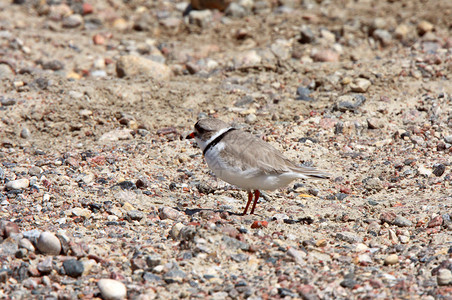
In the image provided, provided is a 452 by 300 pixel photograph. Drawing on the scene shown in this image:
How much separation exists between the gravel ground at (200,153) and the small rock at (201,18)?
0.21 feet

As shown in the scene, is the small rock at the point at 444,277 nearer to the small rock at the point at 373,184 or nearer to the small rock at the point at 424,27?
the small rock at the point at 373,184

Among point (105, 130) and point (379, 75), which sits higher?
point (379, 75)

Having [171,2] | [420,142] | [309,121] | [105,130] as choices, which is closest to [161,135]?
[105,130]

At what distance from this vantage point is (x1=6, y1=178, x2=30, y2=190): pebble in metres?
5.81

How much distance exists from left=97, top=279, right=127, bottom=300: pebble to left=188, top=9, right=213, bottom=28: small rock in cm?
724

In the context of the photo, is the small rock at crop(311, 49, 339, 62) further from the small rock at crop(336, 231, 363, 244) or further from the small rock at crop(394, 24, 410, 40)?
the small rock at crop(336, 231, 363, 244)

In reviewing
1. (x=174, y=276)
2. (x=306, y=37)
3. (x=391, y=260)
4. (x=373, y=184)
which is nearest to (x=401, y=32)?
(x=306, y=37)

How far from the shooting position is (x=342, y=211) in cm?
579

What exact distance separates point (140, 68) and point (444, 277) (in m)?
5.69

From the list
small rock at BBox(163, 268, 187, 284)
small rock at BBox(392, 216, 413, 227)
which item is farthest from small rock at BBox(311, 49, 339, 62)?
small rock at BBox(163, 268, 187, 284)

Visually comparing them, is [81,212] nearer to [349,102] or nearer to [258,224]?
[258,224]

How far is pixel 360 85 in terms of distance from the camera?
8117 mm

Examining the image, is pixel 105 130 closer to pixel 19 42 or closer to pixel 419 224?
pixel 19 42

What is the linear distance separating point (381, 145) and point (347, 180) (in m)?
0.92
